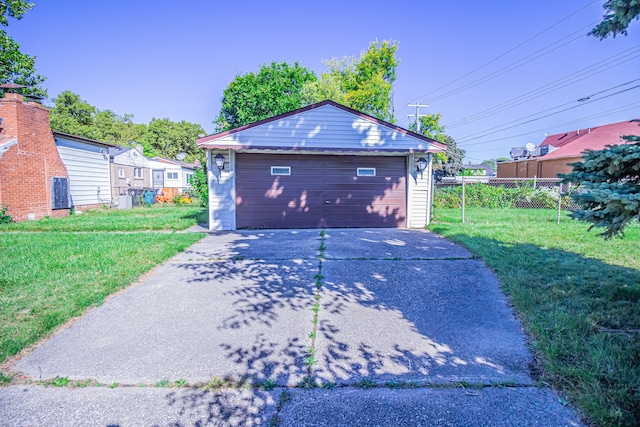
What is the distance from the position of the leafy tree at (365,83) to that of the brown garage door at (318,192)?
16647 millimetres

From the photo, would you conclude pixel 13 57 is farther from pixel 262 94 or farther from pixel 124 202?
pixel 262 94

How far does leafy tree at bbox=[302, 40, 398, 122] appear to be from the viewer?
25578mm

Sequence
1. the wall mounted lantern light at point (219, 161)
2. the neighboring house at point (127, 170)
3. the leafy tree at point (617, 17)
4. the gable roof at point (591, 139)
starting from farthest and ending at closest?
the gable roof at point (591, 139)
the neighboring house at point (127, 170)
the wall mounted lantern light at point (219, 161)
the leafy tree at point (617, 17)

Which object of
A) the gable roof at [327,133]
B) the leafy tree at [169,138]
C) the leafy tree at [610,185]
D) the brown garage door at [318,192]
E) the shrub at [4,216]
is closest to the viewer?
the leafy tree at [610,185]

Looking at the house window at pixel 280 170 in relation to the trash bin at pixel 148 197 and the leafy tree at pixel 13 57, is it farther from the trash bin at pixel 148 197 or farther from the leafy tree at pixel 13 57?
the leafy tree at pixel 13 57

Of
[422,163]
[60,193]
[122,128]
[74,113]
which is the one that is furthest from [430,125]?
[122,128]

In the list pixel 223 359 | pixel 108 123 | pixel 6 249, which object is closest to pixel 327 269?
pixel 223 359

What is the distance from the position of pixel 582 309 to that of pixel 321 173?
705 centimetres

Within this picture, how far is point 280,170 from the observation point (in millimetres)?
9758

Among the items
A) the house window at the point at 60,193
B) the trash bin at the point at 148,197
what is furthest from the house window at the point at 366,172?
the trash bin at the point at 148,197

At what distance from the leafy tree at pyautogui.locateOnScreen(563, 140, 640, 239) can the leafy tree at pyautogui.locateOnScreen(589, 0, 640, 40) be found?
0.96m

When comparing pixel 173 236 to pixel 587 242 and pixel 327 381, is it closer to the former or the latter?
pixel 327 381

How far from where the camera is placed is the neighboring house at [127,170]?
2000cm

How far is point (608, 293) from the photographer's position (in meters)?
4.12
